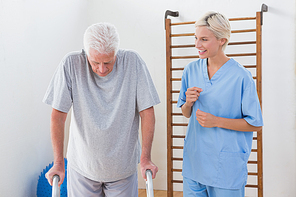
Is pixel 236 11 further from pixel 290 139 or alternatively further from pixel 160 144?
pixel 160 144

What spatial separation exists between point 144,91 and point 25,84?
1.41 m

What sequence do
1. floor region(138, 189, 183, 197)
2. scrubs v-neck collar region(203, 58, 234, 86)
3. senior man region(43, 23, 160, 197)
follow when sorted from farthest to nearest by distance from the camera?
floor region(138, 189, 183, 197), scrubs v-neck collar region(203, 58, 234, 86), senior man region(43, 23, 160, 197)

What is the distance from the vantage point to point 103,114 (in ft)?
4.42

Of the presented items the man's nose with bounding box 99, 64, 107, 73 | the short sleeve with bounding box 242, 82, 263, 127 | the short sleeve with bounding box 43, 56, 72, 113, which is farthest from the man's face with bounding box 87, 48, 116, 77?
the short sleeve with bounding box 242, 82, 263, 127

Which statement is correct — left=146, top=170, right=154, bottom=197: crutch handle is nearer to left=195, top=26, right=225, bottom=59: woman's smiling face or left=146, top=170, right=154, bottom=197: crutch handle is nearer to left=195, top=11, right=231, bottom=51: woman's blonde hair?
left=195, top=26, right=225, bottom=59: woman's smiling face

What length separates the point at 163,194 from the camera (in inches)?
128

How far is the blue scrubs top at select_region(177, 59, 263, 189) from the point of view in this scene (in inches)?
59.5

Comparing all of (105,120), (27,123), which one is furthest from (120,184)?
(27,123)

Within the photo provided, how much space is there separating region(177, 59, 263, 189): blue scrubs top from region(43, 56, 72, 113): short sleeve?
706 mm

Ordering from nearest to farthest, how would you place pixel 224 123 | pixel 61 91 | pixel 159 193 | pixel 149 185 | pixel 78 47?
1. pixel 149 185
2. pixel 61 91
3. pixel 224 123
4. pixel 159 193
5. pixel 78 47

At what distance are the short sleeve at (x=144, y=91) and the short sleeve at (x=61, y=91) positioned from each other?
1.09ft

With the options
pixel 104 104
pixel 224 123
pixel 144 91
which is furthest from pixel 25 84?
pixel 224 123

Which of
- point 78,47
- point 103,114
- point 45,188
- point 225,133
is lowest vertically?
point 45,188

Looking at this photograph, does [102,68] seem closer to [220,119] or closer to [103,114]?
[103,114]
